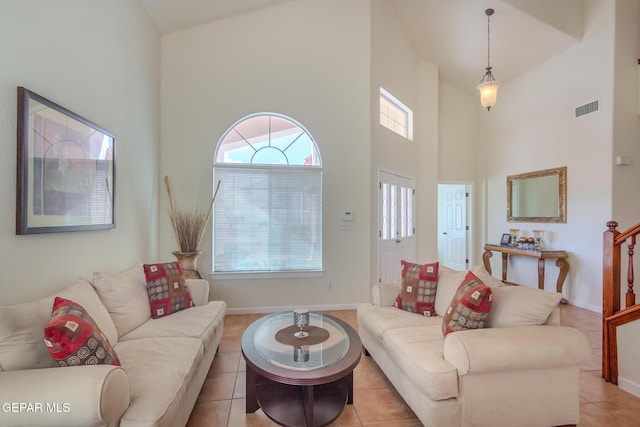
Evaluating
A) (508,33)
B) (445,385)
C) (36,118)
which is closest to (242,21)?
(36,118)

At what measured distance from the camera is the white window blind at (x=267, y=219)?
4.02 m

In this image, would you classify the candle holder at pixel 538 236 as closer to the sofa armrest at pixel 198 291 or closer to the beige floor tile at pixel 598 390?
the beige floor tile at pixel 598 390

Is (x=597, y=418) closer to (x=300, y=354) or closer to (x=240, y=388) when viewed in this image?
(x=300, y=354)

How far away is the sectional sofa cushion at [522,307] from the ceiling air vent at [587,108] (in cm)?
364

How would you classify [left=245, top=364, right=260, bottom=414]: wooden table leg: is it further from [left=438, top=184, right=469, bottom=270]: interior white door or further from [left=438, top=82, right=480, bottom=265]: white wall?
[left=438, top=184, right=469, bottom=270]: interior white door

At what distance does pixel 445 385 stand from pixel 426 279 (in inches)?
43.6

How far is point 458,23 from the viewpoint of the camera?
4.46 meters

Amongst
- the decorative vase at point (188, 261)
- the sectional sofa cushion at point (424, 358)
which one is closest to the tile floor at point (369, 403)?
the sectional sofa cushion at point (424, 358)

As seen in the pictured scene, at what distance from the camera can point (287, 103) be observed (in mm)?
4133

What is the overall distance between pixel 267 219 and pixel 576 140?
462 cm

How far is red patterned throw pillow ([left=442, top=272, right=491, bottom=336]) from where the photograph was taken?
1877 millimetres

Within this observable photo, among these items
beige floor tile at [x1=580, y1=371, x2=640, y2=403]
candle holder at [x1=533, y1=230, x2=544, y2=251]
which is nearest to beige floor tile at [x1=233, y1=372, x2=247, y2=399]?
beige floor tile at [x1=580, y1=371, x2=640, y2=403]

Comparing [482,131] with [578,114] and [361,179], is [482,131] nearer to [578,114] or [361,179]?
[578,114]

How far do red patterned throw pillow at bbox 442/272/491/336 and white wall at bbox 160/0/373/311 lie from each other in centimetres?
231
